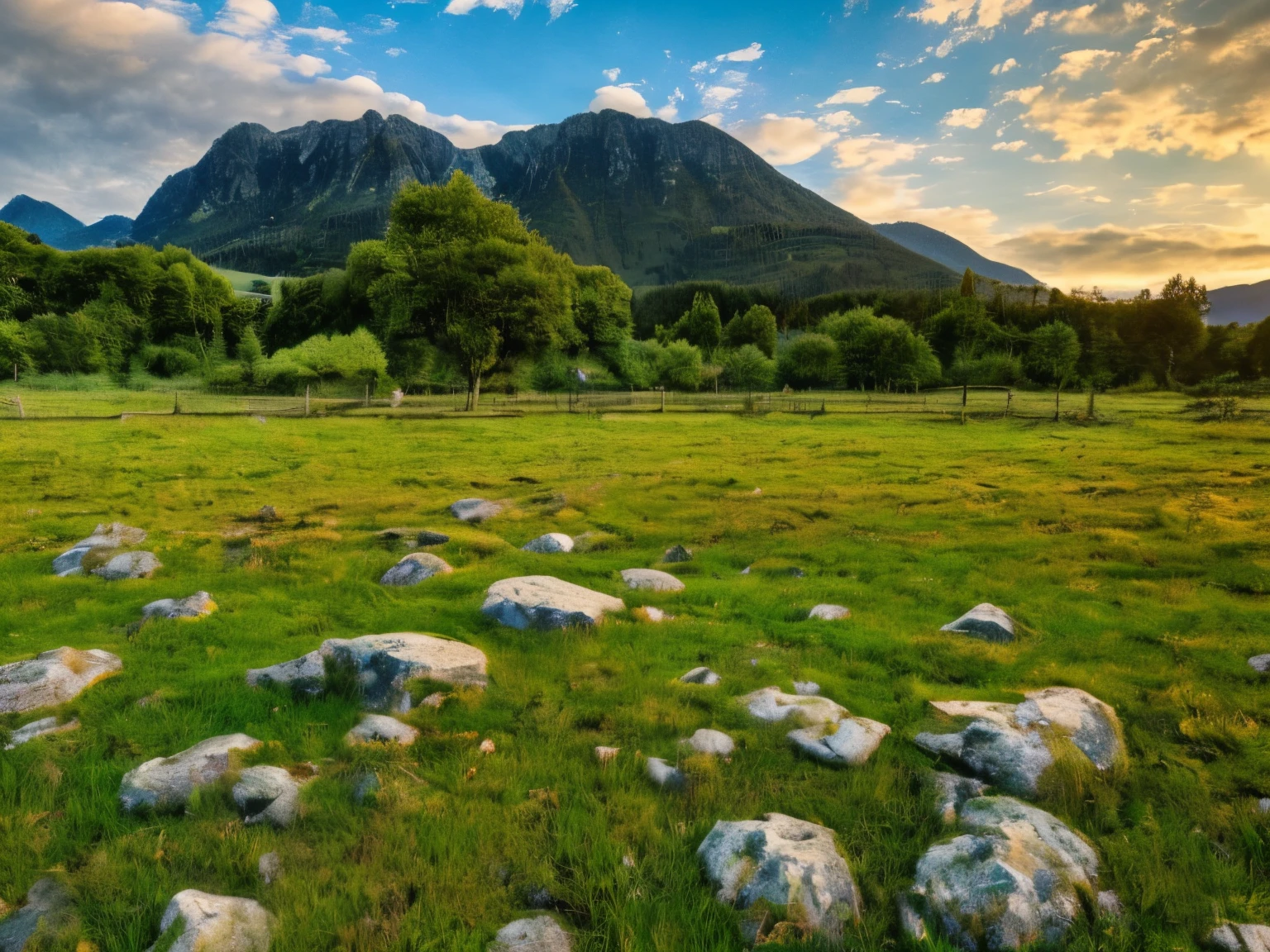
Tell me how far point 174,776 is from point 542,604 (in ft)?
16.1

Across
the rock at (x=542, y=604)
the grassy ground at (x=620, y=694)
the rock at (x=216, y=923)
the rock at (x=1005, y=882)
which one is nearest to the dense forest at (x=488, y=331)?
the grassy ground at (x=620, y=694)

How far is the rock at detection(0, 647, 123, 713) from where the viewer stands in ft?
22.1

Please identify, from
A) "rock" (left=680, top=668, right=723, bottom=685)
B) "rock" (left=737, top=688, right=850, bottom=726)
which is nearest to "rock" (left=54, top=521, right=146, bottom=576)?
"rock" (left=680, top=668, right=723, bottom=685)

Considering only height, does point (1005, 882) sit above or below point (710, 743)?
above

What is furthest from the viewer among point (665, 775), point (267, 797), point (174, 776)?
point (665, 775)

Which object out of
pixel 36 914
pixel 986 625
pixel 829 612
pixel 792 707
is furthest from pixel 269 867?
pixel 986 625

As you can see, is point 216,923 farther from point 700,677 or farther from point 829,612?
point 829,612

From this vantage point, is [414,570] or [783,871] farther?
[414,570]

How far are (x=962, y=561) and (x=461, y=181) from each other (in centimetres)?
7202

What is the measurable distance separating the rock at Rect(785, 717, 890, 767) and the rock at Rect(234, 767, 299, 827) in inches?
184

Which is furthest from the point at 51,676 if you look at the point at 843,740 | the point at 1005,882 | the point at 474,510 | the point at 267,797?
the point at 474,510

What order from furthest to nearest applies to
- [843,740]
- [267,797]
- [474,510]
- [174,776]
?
[474,510] → [843,740] → [174,776] → [267,797]

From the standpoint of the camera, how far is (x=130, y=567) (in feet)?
39.2

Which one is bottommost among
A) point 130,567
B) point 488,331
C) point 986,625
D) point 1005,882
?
point 130,567
